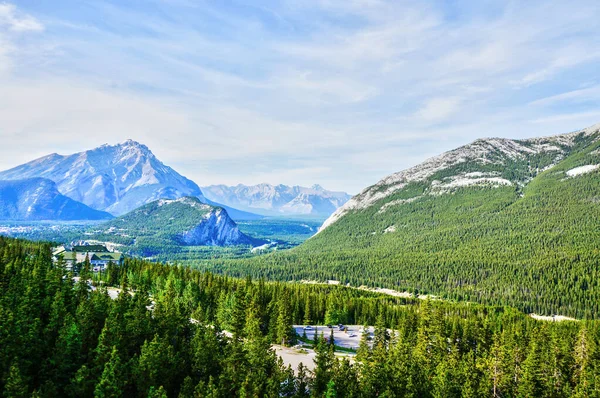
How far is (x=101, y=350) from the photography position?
2415 inches

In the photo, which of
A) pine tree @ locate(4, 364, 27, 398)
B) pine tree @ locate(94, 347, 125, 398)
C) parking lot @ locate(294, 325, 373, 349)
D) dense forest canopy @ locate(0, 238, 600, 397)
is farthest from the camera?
parking lot @ locate(294, 325, 373, 349)

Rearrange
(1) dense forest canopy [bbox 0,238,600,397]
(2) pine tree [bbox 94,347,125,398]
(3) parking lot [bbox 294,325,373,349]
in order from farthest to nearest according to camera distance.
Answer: (3) parking lot [bbox 294,325,373,349], (1) dense forest canopy [bbox 0,238,600,397], (2) pine tree [bbox 94,347,125,398]

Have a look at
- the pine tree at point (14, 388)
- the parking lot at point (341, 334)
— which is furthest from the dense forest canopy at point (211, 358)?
the parking lot at point (341, 334)

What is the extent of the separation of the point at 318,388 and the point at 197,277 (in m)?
97.1

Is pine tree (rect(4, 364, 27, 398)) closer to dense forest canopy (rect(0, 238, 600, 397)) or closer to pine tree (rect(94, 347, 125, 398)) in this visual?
dense forest canopy (rect(0, 238, 600, 397))

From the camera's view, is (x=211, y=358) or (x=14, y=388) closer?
(x=14, y=388)

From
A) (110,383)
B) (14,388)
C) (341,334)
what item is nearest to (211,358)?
(110,383)

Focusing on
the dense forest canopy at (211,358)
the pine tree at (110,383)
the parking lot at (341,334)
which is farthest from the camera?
the parking lot at (341,334)

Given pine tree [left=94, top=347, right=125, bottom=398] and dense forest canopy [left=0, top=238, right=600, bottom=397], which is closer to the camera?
pine tree [left=94, top=347, right=125, bottom=398]

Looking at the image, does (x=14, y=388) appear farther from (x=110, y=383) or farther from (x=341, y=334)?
(x=341, y=334)

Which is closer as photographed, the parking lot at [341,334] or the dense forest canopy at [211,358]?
the dense forest canopy at [211,358]

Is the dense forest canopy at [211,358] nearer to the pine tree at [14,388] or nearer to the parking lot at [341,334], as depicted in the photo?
the pine tree at [14,388]

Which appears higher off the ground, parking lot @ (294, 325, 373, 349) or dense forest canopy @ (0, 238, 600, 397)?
dense forest canopy @ (0, 238, 600, 397)

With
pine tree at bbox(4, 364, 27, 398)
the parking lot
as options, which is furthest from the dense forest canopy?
the parking lot
